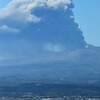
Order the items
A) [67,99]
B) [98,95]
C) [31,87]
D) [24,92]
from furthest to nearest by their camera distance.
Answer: [31,87] < [24,92] < [98,95] < [67,99]

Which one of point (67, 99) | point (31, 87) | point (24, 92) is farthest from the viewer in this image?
point (31, 87)

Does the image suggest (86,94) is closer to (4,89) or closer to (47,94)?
(47,94)

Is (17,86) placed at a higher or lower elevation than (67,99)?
higher

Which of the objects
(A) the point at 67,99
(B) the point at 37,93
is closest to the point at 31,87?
(B) the point at 37,93

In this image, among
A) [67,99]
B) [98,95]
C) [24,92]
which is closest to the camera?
[67,99]

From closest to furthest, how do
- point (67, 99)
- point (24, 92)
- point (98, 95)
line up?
point (67, 99), point (98, 95), point (24, 92)

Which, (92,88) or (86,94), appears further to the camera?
(92,88)

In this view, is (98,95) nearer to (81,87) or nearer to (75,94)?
(75,94)

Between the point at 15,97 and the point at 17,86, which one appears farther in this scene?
the point at 17,86

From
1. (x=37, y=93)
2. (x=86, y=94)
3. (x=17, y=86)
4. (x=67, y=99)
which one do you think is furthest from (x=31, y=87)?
(x=67, y=99)
